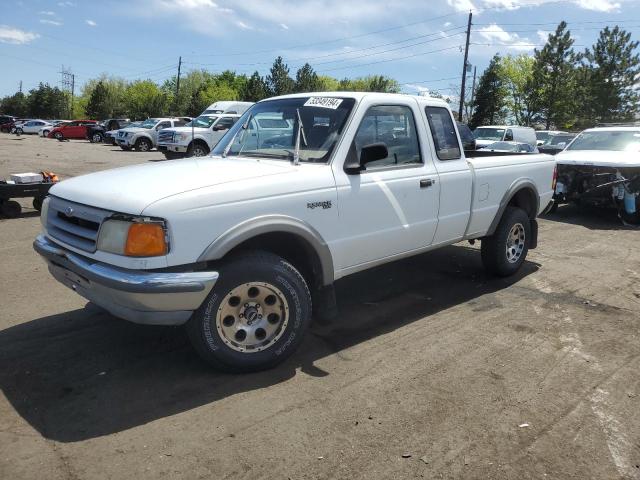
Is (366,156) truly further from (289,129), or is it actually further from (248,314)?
(248,314)

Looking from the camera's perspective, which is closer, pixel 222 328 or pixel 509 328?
pixel 222 328

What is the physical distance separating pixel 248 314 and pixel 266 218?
26.5 inches

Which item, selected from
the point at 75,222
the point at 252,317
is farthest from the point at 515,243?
the point at 75,222

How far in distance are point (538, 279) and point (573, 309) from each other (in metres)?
1.01

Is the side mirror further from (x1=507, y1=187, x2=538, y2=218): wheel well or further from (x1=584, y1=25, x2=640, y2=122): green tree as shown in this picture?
(x1=584, y1=25, x2=640, y2=122): green tree

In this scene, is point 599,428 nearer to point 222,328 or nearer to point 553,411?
point 553,411

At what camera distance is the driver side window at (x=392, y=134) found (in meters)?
4.31

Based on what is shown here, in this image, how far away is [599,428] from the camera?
3.15 meters

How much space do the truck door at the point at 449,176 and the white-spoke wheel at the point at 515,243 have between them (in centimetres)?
106

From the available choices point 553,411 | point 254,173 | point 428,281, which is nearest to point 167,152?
point 428,281

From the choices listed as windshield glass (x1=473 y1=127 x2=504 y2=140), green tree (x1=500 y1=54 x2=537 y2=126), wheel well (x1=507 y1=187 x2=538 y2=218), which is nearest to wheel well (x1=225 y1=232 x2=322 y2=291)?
wheel well (x1=507 y1=187 x2=538 y2=218)

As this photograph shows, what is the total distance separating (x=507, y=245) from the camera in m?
6.02

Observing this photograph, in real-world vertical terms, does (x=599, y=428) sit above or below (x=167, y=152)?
below

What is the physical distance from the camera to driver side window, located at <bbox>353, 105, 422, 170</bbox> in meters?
4.31
